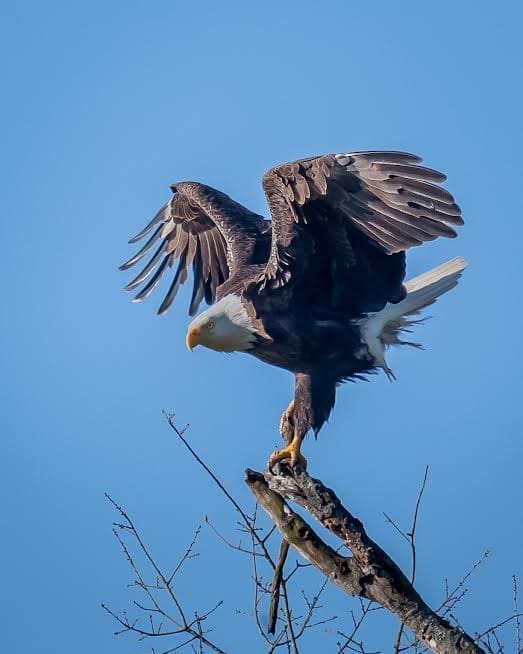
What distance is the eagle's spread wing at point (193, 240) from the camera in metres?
8.04

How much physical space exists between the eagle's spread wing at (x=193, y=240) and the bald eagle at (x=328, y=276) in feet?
1.67

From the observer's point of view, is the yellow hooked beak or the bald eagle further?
the yellow hooked beak

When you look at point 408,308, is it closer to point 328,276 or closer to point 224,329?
point 328,276

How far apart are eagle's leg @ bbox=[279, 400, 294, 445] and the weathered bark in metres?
1.09

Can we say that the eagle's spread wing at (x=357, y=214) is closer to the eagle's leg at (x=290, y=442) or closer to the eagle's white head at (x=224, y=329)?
the eagle's white head at (x=224, y=329)

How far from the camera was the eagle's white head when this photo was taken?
21.8 feet

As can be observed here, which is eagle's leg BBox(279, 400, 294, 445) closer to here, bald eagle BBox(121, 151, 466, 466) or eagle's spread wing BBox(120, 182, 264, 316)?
bald eagle BBox(121, 151, 466, 466)

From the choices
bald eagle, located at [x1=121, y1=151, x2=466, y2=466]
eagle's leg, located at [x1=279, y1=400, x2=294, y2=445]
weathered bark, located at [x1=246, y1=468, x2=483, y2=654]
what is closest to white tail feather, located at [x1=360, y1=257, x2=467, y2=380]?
bald eagle, located at [x1=121, y1=151, x2=466, y2=466]

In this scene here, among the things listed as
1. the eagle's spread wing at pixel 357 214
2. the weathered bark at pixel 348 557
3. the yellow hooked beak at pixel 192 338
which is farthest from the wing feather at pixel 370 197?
the weathered bark at pixel 348 557

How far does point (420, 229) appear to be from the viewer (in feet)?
20.4

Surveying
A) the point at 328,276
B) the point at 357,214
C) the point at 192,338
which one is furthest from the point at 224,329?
the point at 357,214

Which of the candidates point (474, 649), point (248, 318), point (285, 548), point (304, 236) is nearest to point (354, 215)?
point (304, 236)

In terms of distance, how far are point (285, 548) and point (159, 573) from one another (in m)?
0.59

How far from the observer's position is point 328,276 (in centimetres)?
679
